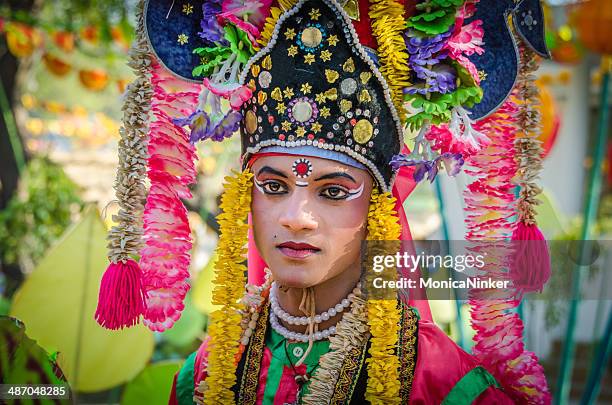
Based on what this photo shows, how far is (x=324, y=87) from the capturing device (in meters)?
1.64

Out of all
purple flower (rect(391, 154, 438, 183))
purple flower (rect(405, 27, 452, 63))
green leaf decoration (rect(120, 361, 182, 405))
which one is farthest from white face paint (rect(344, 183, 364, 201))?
green leaf decoration (rect(120, 361, 182, 405))

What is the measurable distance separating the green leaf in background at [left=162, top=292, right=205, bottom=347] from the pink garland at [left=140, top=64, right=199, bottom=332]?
73.8 inches

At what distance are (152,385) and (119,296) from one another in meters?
0.75

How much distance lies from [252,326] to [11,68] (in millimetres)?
3419

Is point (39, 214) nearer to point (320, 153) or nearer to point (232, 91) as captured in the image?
point (232, 91)

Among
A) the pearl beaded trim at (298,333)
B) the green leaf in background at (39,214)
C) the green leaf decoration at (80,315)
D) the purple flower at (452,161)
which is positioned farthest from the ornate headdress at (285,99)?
the green leaf in background at (39,214)

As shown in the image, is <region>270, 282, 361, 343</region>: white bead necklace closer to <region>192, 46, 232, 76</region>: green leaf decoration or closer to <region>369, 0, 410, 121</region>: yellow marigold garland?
<region>369, 0, 410, 121</region>: yellow marigold garland

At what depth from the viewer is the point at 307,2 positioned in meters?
1.65

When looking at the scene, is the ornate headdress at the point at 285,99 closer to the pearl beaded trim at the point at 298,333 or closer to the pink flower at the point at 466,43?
the pink flower at the point at 466,43

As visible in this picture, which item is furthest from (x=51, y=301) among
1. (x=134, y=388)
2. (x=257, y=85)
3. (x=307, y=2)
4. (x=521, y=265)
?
(x=521, y=265)

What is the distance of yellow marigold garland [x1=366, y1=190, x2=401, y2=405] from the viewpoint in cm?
163

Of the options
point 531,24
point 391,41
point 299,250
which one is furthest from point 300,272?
point 531,24

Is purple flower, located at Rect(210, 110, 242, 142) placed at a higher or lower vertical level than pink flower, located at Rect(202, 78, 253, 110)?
lower

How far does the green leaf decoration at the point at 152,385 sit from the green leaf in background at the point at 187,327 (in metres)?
1.29
